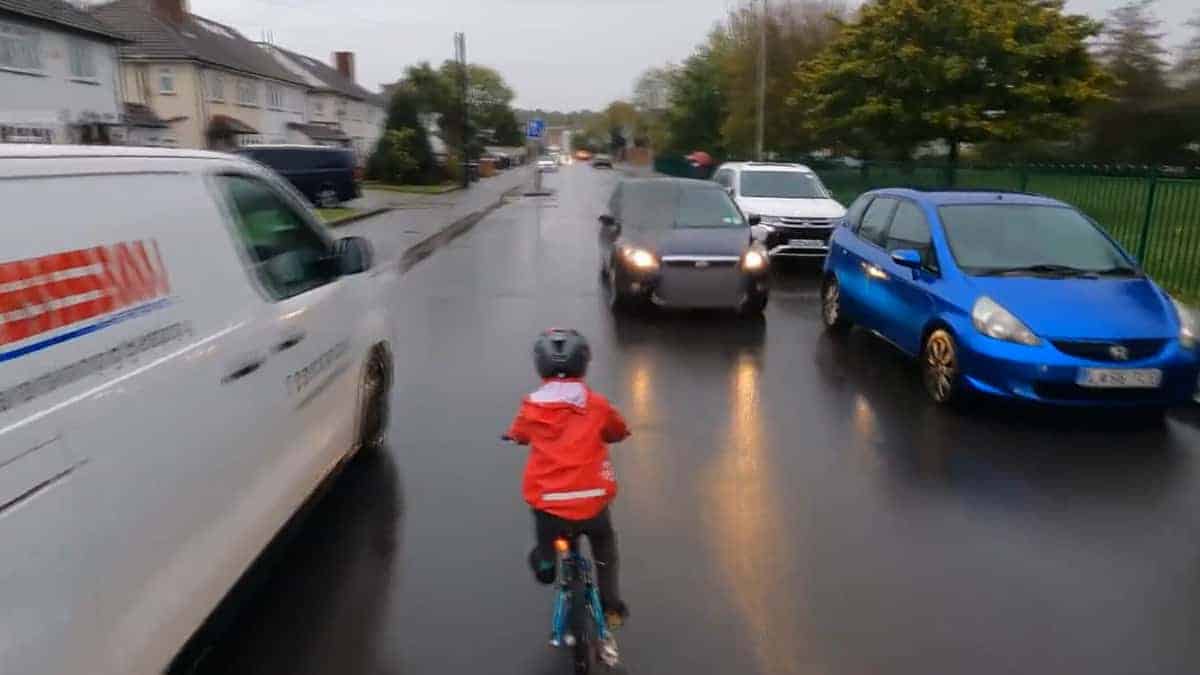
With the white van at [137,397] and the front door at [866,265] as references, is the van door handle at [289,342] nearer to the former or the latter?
the white van at [137,397]

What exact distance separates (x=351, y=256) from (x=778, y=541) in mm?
2673

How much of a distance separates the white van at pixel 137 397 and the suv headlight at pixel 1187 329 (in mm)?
5719

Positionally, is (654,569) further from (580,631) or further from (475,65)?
(475,65)

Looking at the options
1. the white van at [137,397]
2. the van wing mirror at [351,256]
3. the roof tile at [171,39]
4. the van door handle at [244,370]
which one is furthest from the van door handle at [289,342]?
the roof tile at [171,39]

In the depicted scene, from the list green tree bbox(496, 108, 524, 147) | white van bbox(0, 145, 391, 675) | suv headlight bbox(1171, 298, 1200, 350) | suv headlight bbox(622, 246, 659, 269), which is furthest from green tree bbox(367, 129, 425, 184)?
green tree bbox(496, 108, 524, 147)

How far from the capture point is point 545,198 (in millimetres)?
36500

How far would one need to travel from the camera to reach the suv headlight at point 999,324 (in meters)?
6.13

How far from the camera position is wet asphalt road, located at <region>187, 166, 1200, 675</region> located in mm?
3500

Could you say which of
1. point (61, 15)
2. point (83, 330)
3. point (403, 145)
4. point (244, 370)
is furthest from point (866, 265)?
point (403, 145)

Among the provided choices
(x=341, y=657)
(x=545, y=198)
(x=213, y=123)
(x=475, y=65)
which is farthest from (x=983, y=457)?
(x=475, y=65)

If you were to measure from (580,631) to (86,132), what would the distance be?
7799 mm

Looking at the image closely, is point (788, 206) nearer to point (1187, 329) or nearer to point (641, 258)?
point (641, 258)

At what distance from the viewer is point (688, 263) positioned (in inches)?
387

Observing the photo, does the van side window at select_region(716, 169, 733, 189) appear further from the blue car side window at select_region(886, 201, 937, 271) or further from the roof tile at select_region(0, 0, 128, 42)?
the roof tile at select_region(0, 0, 128, 42)
